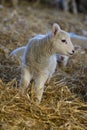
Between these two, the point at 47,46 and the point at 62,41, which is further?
the point at 47,46

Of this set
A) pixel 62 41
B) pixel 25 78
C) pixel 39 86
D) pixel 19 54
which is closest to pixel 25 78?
pixel 25 78

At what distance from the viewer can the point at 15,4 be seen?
12086 mm

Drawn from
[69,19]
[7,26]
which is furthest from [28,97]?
[69,19]

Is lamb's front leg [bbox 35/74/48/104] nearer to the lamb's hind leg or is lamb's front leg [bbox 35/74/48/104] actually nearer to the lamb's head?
the lamb's hind leg

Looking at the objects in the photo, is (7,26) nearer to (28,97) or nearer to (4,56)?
(4,56)

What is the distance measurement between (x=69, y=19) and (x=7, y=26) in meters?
3.01

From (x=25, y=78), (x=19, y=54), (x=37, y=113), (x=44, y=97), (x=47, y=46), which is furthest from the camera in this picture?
(x=19, y=54)

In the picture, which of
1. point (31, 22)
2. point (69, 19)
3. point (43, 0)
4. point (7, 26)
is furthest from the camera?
point (43, 0)

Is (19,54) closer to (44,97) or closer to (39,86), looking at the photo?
(44,97)

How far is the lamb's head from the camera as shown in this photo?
15.2 ft

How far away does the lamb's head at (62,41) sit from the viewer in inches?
182

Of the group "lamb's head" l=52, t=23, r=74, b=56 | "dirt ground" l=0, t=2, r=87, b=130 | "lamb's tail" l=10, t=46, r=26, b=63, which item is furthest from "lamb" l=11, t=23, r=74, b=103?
"lamb's tail" l=10, t=46, r=26, b=63

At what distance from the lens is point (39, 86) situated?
16.0 ft

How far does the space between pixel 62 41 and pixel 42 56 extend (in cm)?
32
